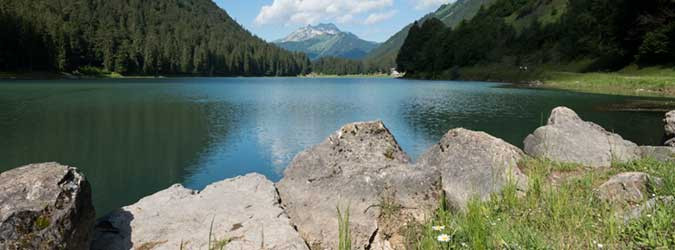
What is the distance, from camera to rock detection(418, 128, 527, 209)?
8.32 m

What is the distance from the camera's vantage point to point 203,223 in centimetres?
739

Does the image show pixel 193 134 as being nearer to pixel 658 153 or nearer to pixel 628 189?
pixel 658 153

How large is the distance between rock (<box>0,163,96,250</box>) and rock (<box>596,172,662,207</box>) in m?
7.78

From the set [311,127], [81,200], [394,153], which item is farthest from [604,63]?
[81,200]

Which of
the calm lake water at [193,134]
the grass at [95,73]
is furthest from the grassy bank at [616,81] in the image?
the grass at [95,73]

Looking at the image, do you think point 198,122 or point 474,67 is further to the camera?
point 474,67

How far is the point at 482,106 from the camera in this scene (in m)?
40.7

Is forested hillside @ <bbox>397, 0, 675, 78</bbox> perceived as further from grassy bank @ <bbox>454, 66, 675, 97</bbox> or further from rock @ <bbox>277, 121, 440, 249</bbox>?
rock @ <bbox>277, 121, 440, 249</bbox>

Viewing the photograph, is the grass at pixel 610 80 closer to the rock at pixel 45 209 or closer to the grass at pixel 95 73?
the rock at pixel 45 209

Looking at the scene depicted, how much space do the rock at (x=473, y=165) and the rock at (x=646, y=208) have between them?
2.15m

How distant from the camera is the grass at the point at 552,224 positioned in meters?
5.02

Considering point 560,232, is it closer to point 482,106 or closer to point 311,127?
point 311,127

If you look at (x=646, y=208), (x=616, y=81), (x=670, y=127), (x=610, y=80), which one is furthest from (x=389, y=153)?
(x=610, y=80)

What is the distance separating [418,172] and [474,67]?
445 feet
